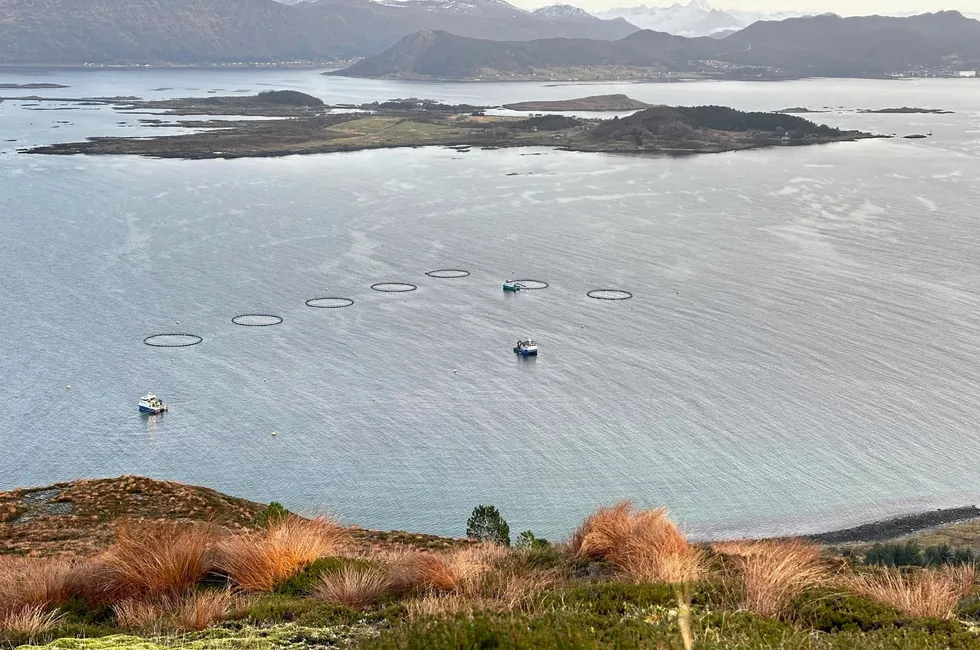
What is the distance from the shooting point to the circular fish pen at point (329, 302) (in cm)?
6291

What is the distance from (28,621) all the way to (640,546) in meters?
8.36

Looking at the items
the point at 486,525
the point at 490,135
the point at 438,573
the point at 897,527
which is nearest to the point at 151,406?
the point at 486,525

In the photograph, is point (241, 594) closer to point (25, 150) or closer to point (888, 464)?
point (888, 464)

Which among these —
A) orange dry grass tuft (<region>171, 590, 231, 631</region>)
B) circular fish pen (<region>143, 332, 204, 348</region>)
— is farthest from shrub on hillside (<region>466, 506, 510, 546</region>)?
circular fish pen (<region>143, 332, 204, 348</region>)

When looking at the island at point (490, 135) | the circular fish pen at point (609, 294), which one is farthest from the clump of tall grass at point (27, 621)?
the island at point (490, 135)

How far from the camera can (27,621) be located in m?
12.1

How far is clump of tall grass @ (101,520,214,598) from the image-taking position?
13578 millimetres

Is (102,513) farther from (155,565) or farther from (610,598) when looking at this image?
(610,598)

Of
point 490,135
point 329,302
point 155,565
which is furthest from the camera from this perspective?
point 490,135

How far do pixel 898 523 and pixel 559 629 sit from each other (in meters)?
31.2

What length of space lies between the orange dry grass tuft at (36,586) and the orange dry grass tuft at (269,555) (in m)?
2.13

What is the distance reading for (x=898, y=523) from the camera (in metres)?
36.9

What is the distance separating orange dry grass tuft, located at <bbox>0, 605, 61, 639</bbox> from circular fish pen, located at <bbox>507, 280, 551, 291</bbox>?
55056mm

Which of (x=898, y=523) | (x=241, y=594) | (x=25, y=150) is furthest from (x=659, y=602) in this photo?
(x=25, y=150)
